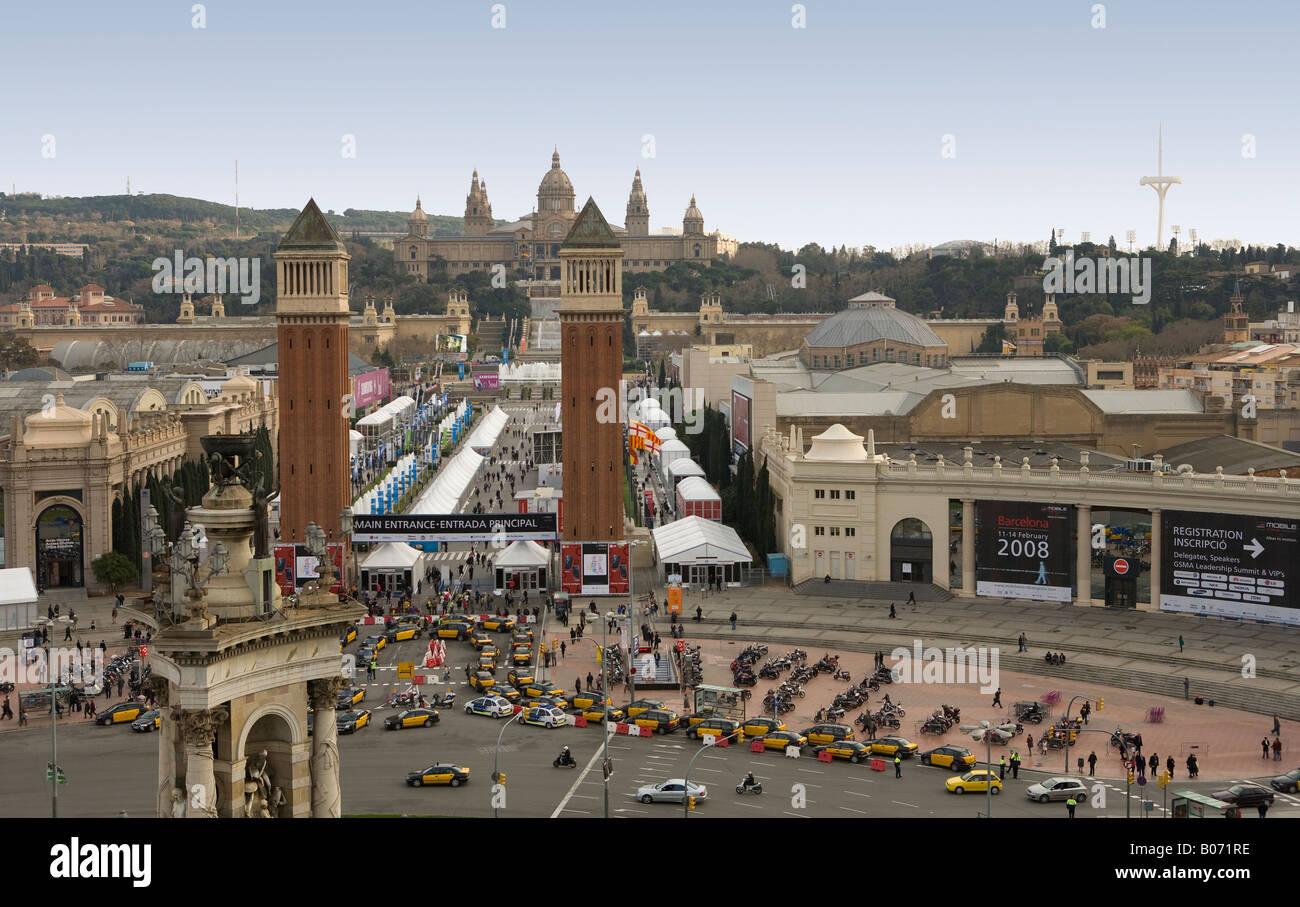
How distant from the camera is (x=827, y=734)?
152 ft

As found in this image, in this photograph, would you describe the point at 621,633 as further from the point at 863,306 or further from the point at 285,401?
the point at 863,306

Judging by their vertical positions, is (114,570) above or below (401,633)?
above

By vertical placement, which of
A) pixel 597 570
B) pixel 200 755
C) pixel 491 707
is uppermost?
pixel 200 755

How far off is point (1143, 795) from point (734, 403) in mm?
66284

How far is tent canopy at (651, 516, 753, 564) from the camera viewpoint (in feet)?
→ 234

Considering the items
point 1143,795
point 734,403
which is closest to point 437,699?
point 1143,795

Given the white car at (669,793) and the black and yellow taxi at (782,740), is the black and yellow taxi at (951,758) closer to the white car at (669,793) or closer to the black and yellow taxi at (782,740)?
the black and yellow taxi at (782,740)

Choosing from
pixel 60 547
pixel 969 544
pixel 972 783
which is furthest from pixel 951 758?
pixel 60 547

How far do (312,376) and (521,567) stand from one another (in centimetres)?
1466

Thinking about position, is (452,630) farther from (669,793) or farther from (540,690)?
(669,793)

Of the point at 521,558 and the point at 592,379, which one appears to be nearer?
the point at 521,558

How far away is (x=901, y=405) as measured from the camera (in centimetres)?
9150

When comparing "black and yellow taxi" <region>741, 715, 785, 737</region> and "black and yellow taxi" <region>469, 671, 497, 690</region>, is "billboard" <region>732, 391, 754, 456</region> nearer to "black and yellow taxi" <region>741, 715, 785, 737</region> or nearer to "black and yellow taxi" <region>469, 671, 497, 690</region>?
"black and yellow taxi" <region>469, 671, 497, 690</region>

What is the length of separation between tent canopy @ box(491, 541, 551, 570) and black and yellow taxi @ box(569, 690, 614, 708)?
18.6 m
